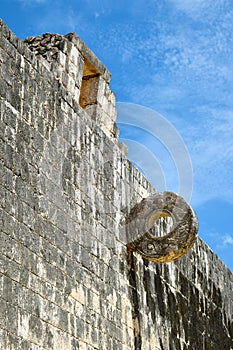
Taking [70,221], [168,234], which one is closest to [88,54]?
[168,234]

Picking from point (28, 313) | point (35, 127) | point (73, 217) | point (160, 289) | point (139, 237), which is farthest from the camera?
point (160, 289)

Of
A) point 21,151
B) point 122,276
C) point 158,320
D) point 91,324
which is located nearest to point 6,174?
point 21,151

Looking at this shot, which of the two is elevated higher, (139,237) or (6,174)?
(139,237)

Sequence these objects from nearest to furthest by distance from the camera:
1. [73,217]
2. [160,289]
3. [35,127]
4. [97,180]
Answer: [35,127], [73,217], [97,180], [160,289]

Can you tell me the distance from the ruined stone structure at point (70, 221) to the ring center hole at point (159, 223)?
35 centimetres

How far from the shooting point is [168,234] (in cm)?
962

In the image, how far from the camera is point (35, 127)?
7.58 meters

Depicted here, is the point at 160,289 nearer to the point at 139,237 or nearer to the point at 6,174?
the point at 139,237

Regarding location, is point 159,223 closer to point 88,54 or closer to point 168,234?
point 168,234

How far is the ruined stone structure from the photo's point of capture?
6.97 metres

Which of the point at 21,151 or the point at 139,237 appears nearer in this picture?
the point at 21,151

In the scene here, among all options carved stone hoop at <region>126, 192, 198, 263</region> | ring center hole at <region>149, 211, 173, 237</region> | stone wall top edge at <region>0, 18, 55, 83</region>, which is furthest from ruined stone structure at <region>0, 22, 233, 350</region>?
A: ring center hole at <region>149, 211, 173, 237</region>

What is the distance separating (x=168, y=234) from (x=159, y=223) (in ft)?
3.01

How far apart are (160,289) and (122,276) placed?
3.89ft
